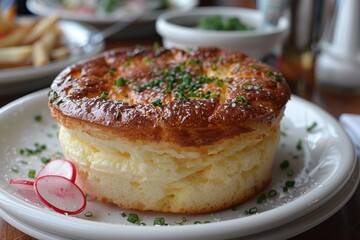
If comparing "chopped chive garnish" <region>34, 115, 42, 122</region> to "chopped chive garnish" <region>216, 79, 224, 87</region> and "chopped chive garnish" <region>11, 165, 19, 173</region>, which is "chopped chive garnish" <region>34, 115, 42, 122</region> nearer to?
"chopped chive garnish" <region>11, 165, 19, 173</region>

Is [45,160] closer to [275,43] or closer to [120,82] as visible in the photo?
[120,82]

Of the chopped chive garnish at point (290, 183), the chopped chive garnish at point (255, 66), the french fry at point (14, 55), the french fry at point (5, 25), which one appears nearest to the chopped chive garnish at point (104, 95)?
the chopped chive garnish at point (255, 66)

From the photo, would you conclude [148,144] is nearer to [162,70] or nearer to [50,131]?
[162,70]

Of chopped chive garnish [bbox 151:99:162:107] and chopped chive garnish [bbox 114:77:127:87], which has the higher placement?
chopped chive garnish [bbox 151:99:162:107]

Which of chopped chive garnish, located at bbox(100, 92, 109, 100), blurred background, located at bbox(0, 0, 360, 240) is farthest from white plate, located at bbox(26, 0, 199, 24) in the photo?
chopped chive garnish, located at bbox(100, 92, 109, 100)

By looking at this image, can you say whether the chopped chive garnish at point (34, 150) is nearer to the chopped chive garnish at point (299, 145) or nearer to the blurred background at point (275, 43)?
the blurred background at point (275, 43)
